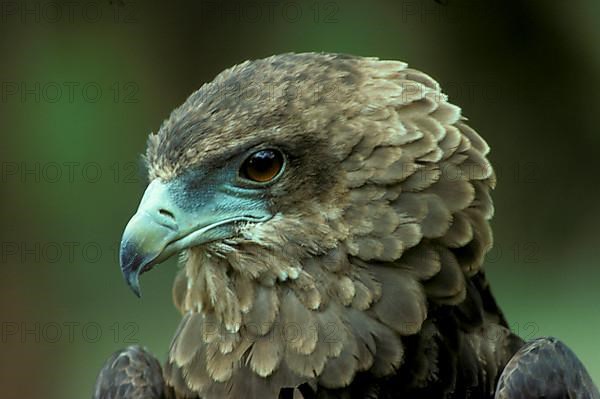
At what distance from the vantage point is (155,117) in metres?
8.57

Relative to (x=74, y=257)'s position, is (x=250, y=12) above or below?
above

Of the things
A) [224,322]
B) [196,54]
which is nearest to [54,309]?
[196,54]

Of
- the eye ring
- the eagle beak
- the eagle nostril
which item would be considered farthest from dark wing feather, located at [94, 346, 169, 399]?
the eye ring

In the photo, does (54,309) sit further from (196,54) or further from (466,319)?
(466,319)

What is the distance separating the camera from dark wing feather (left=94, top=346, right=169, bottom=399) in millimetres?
3916

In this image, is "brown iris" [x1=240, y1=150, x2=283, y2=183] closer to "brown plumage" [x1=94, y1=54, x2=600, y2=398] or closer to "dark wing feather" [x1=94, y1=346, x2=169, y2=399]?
"brown plumage" [x1=94, y1=54, x2=600, y2=398]

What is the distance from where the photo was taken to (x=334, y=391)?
11.5 ft

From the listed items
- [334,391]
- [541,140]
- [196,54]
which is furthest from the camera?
[196,54]

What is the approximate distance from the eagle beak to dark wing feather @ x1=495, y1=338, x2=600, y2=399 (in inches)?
43.1

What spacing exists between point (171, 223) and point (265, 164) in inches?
16.2

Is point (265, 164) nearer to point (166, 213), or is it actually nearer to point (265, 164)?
point (265, 164)

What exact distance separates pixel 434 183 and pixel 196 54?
535 cm

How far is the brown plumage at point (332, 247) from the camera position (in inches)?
139

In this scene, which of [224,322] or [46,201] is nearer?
[224,322]
